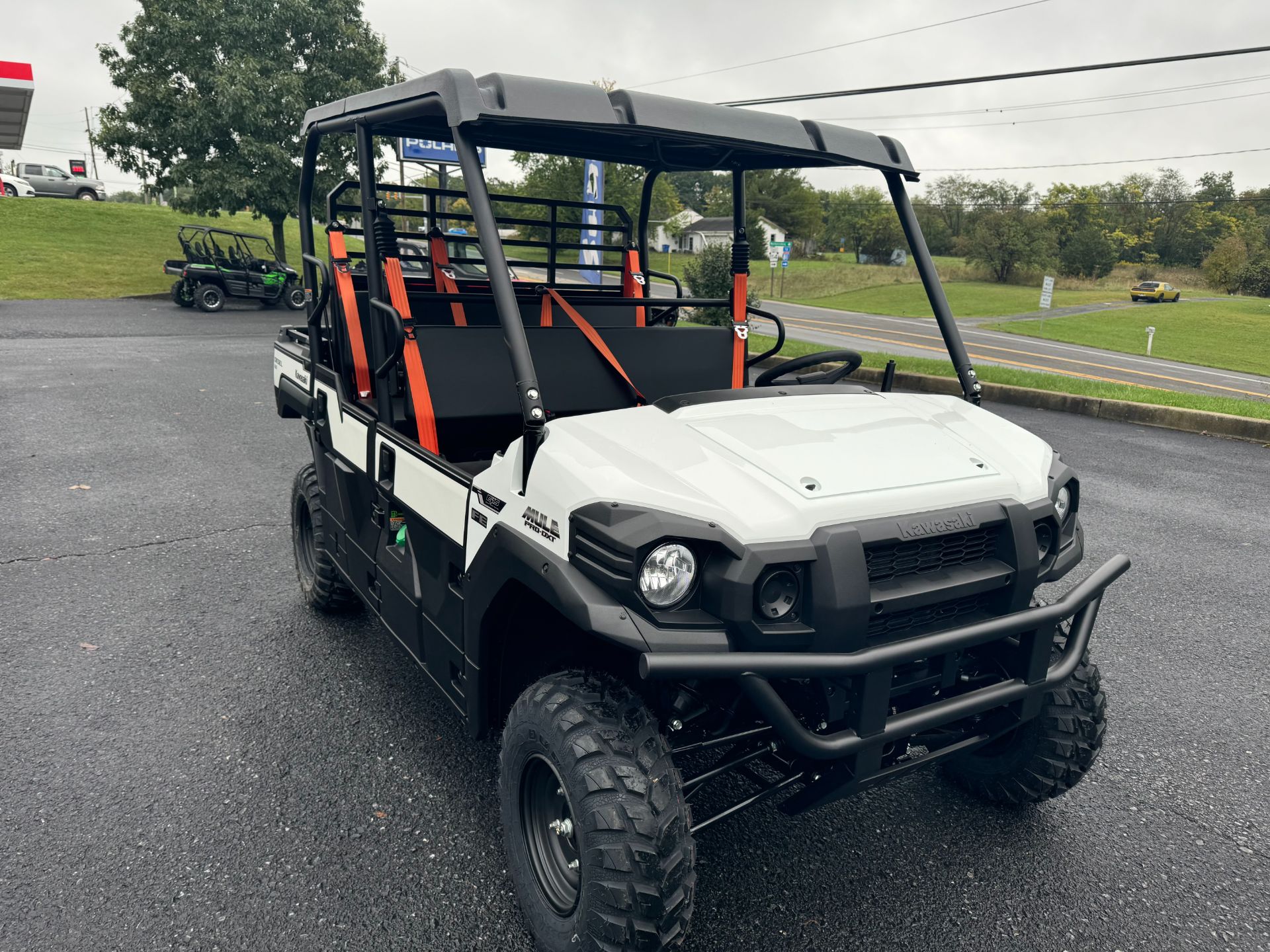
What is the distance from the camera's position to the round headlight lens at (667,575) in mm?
1817

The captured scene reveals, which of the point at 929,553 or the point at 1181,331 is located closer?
the point at 929,553

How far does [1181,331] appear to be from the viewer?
31.6 metres

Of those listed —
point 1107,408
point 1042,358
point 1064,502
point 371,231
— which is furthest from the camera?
point 1042,358

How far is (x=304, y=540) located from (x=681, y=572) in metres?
2.95

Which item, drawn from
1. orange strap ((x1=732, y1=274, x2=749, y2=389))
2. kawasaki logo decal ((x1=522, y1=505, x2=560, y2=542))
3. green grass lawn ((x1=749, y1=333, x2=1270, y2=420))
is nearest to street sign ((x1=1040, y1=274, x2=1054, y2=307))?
green grass lawn ((x1=749, y1=333, x2=1270, y2=420))

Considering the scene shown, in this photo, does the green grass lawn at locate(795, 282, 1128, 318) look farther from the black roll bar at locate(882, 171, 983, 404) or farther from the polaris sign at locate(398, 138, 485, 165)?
the black roll bar at locate(882, 171, 983, 404)

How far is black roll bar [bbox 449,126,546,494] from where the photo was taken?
2.07 meters

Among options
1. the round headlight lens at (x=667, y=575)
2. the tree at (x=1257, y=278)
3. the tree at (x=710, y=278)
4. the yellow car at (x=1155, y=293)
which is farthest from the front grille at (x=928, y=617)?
the tree at (x=1257, y=278)

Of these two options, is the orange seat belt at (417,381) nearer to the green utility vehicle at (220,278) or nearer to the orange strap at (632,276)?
the orange strap at (632,276)

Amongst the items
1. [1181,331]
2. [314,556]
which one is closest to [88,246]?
[314,556]

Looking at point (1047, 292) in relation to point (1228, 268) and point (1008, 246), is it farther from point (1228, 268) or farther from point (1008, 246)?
point (1228, 268)

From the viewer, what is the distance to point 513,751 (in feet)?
7.13

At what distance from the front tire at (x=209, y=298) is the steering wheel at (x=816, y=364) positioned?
1781cm

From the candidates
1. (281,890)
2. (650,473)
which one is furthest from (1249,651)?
(281,890)
